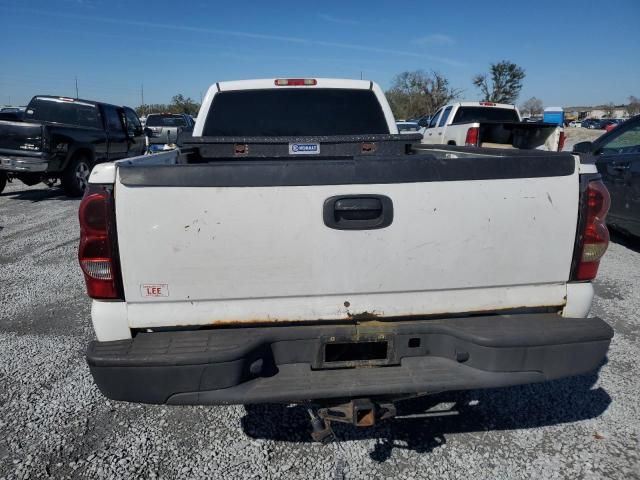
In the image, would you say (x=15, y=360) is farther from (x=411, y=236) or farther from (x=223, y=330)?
(x=411, y=236)

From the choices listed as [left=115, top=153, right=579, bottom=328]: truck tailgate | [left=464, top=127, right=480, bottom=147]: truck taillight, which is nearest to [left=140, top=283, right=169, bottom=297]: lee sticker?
[left=115, top=153, right=579, bottom=328]: truck tailgate

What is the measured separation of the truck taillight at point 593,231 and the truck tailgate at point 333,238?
0.25ft

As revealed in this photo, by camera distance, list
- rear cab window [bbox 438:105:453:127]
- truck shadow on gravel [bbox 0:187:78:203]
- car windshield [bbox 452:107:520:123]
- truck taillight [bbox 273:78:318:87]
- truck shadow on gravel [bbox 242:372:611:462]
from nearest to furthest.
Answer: truck shadow on gravel [bbox 242:372:611:462]
truck taillight [bbox 273:78:318:87]
truck shadow on gravel [bbox 0:187:78:203]
car windshield [bbox 452:107:520:123]
rear cab window [bbox 438:105:453:127]

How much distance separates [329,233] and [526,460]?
65.3 inches

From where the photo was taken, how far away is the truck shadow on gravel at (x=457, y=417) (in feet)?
8.75

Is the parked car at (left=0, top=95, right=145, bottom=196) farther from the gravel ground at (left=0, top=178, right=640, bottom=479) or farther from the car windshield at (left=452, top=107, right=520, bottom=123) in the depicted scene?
the car windshield at (left=452, top=107, right=520, bottom=123)

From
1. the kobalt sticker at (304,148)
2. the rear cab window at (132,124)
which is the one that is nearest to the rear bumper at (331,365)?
the kobalt sticker at (304,148)

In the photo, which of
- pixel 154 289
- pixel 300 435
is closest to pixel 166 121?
pixel 300 435

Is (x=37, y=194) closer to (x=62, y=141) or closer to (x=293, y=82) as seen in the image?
(x=62, y=141)

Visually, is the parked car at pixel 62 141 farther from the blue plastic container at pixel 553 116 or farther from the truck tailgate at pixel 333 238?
the blue plastic container at pixel 553 116

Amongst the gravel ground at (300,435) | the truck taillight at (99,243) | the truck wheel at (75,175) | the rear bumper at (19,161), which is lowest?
the gravel ground at (300,435)

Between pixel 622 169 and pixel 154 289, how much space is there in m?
5.98

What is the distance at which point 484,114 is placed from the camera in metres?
12.2

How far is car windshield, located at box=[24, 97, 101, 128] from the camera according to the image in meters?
10.9
